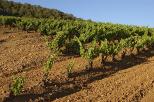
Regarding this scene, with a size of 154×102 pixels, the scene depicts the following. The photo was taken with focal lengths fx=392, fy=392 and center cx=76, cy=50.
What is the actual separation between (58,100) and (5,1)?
137ft

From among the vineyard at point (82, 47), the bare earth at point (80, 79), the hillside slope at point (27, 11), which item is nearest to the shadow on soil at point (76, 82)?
the bare earth at point (80, 79)

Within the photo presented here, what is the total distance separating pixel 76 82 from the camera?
17219 mm

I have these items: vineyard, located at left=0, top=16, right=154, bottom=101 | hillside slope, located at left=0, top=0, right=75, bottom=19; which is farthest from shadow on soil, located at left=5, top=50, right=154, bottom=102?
hillside slope, located at left=0, top=0, right=75, bottom=19

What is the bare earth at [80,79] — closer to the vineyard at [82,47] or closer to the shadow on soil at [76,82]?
the shadow on soil at [76,82]

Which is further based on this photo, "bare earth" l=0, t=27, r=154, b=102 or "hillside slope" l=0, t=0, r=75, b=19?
"hillside slope" l=0, t=0, r=75, b=19

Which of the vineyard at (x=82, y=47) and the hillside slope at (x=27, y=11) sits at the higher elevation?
the hillside slope at (x=27, y=11)

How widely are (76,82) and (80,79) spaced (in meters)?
0.46

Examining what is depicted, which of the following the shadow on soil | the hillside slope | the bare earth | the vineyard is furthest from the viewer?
the hillside slope

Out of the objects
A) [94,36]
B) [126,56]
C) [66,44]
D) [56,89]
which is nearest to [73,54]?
[66,44]

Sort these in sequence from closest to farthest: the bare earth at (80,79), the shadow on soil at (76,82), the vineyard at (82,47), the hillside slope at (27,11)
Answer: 1. the shadow on soil at (76,82)
2. the bare earth at (80,79)
3. the vineyard at (82,47)
4. the hillside slope at (27,11)

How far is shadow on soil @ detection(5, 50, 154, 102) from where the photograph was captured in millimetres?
15422

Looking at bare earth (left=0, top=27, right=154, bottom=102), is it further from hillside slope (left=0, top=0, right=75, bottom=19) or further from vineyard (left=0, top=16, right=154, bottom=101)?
hillside slope (left=0, top=0, right=75, bottom=19)

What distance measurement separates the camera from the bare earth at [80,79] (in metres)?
15.6

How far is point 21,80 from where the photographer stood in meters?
15.1
